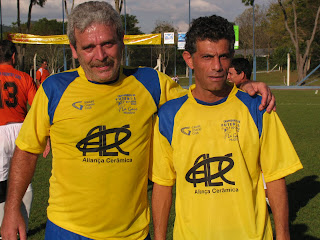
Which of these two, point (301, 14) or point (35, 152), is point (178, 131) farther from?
point (301, 14)

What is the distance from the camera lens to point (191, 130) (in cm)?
261

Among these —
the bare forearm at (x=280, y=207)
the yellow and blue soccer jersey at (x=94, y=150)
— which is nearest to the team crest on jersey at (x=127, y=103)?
the yellow and blue soccer jersey at (x=94, y=150)

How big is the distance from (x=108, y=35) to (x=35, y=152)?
91 cm

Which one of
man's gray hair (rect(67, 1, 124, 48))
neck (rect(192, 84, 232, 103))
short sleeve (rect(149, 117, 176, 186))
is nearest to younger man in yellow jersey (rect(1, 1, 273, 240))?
man's gray hair (rect(67, 1, 124, 48))

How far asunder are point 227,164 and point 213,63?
0.60 m

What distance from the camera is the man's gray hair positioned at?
2.73 metres

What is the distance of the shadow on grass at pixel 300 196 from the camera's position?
18.6ft

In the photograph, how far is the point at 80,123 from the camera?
2.76 m

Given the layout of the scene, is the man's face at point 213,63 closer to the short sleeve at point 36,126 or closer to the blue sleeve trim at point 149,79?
the blue sleeve trim at point 149,79

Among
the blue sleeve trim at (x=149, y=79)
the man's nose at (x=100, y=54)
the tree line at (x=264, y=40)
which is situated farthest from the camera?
the tree line at (x=264, y=40)

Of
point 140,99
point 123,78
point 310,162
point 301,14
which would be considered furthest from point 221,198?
point 301,14

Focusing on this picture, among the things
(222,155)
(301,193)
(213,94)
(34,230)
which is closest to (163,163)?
(222,155)

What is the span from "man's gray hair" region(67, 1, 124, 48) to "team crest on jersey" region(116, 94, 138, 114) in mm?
393

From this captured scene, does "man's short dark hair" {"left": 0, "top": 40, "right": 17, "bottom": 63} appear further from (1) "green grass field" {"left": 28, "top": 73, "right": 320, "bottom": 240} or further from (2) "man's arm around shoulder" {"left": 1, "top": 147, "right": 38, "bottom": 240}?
(2) "man's arm around shoulder" {"left": 1, "top": 147, "right": 38, "bottom": 240}
